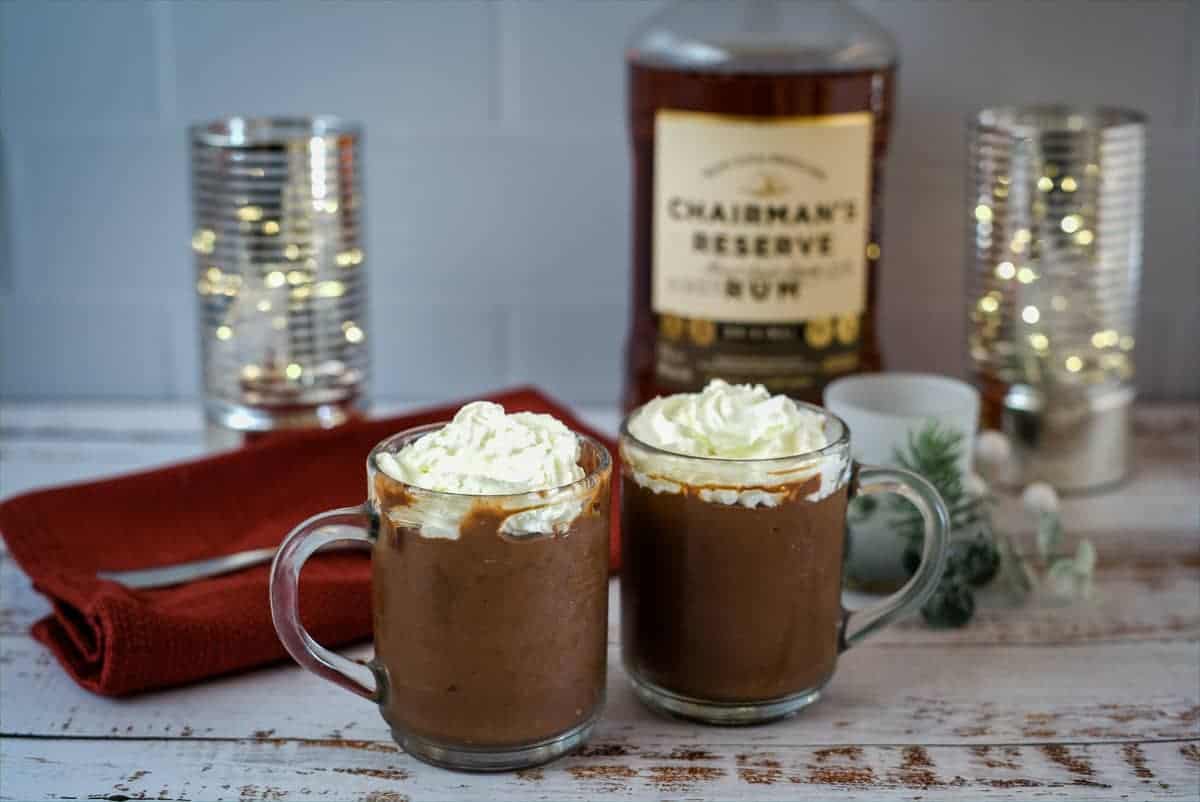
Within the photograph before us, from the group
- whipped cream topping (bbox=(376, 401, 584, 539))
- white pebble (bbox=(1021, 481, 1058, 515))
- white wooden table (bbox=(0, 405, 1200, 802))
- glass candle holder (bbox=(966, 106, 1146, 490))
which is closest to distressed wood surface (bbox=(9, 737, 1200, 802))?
white wooden table (bbox=(0, 405, 1200, 802))

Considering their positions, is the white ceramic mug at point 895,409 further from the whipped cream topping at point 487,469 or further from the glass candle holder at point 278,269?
the glass candle holder at point 278,269

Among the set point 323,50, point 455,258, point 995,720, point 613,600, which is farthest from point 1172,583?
point 323,50

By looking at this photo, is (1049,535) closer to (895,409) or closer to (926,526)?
(895,409)

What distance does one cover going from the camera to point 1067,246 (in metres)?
1.11

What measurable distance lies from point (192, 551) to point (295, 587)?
0.83 ft

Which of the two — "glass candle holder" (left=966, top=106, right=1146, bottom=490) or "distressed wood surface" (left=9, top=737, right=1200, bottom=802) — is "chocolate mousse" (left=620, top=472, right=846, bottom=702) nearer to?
"distressed wood surface" (left=9, top=737, right=1200, bottom=802)

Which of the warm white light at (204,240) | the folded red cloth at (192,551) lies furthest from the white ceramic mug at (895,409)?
the warm white light at (204,240)

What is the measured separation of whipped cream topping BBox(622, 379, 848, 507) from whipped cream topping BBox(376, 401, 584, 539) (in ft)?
0.15

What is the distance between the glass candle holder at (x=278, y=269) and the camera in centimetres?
109

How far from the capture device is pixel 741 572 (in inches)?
29.0

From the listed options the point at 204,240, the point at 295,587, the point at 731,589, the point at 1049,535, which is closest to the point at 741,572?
the point at 731,589

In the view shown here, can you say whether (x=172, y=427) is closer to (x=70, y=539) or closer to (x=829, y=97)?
(x=70, y=539)

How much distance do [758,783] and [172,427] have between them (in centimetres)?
73

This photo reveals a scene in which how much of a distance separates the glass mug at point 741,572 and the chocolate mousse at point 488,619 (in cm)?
4
